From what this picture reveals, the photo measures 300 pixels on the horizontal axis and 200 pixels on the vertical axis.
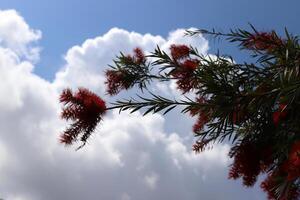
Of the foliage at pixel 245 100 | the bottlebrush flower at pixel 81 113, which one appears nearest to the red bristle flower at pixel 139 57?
the foliage at pixel 245 100

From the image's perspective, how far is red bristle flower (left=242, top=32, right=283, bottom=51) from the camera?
5836mm

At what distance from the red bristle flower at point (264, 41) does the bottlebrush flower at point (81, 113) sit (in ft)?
7.91

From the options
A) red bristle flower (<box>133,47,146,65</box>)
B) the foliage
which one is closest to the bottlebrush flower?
the foliage

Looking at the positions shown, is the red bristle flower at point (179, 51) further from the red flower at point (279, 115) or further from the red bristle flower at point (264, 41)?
the red flower at point (279, 115)

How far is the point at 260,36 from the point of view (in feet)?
19.4

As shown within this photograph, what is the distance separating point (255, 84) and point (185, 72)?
2.80 ft

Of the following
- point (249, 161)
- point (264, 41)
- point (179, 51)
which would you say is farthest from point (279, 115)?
point (179, 51)

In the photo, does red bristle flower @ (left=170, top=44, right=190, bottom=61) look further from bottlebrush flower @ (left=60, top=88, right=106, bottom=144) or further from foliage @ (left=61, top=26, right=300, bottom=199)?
bottlebrush flower @ (left=60, top=88, right=106, bottom=144)

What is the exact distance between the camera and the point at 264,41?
5.82 m

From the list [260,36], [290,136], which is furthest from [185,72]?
[290,136]

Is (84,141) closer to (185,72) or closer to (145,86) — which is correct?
(185,72)

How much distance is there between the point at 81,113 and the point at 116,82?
178 cm

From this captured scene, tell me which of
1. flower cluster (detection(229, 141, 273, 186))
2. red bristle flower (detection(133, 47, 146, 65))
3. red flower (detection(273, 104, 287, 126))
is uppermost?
red bristle flower (detection(133, 47, 146, 65))

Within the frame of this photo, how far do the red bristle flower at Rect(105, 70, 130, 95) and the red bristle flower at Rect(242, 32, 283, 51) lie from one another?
1.56 meters
